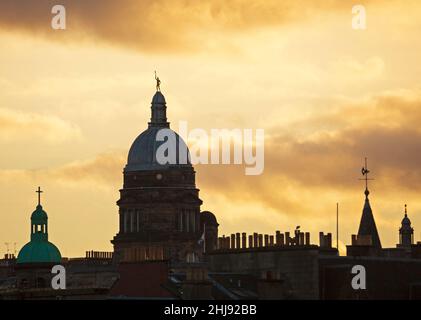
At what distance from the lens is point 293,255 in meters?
118

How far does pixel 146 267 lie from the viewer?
121625 millimetres

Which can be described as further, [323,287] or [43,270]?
[43,270]

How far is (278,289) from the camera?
115 m

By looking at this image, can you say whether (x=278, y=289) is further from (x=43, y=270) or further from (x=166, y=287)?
(x=43, y=270)

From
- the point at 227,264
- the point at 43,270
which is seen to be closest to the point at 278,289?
the point at 227,264
